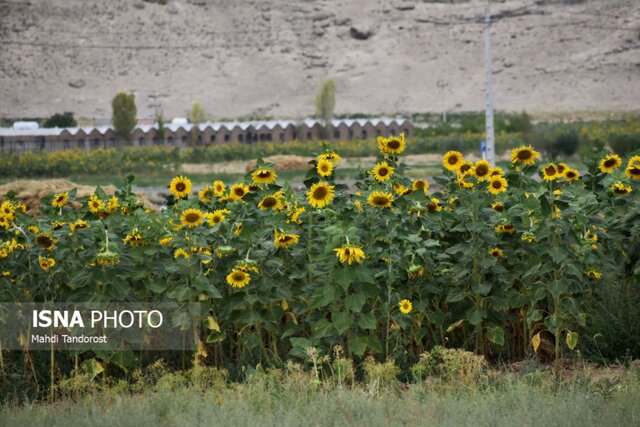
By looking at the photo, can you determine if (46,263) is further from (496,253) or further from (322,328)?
(496,253)

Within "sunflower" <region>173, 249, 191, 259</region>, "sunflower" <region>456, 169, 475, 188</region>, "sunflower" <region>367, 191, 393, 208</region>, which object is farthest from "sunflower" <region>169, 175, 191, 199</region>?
"sunflower" <region>456, 169, 475, 188</region>

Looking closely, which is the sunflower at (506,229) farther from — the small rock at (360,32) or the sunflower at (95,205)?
the small rock at (360,32)

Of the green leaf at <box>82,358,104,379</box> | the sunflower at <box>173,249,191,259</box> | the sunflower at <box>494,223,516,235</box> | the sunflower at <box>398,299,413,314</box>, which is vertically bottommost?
the green leaf at <box>82,358,104,379</box>

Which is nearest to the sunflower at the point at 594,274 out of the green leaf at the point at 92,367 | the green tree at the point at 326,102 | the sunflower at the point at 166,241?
the sunflower at the point at 166,241

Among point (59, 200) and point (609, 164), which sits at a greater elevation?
point (609, 164)

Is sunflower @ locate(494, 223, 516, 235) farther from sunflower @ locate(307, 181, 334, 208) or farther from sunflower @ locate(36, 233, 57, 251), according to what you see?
sunflower @ locate(36, 233, 57, 251)

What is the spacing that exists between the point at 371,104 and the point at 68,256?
333ft

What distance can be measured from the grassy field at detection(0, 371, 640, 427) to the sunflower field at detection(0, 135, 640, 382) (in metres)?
0.79

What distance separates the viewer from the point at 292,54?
386 ft

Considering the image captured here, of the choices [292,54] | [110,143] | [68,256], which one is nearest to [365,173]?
[68,256]

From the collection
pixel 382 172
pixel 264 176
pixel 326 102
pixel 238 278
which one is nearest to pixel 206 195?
pixel 264 176

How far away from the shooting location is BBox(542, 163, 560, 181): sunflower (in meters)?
8.11

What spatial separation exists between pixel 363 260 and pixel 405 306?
423mm

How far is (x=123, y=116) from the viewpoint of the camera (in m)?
73.8
